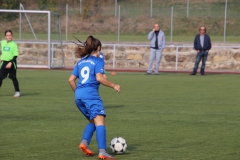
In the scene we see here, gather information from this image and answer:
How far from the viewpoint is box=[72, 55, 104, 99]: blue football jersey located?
752 cm

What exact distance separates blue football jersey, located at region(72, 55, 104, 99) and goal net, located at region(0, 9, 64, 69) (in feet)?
67.4

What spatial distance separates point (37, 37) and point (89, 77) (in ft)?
75.8

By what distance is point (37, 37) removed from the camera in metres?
30.2

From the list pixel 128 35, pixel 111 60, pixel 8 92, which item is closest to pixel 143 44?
pixel 111 60

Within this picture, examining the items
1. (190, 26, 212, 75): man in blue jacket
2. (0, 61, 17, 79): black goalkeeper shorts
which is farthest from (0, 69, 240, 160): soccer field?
(190, 26, 212, 75): man in blue jacket

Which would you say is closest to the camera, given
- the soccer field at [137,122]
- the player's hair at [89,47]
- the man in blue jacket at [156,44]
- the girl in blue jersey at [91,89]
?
the girl in blue jersey at [91,89]

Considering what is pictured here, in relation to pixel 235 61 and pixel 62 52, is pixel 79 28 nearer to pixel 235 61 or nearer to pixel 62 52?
pixel 62 52

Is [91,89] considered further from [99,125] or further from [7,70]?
[7,70]

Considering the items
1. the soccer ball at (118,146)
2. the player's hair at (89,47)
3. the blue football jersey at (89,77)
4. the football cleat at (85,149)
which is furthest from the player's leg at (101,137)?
the player's hair at (89,47)

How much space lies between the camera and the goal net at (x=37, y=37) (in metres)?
28.7

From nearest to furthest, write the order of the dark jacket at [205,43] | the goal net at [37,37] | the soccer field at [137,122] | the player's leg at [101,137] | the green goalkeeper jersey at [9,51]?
the player's leg at [101,137] → the soccer field at [137,122] → the green goalkeeper jersey at [9,51] → the dark jacket at [205,43] → the goal net at [37,37]

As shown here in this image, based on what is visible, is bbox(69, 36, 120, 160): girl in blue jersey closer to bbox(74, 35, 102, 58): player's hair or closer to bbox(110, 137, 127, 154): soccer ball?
bbox(74, 35, 102, 58): player's hair

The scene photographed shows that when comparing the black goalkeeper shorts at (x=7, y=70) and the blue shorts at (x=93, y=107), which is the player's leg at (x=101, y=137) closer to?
the blue shorts at (x=93, y=107)

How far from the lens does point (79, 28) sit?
36.4 meters
